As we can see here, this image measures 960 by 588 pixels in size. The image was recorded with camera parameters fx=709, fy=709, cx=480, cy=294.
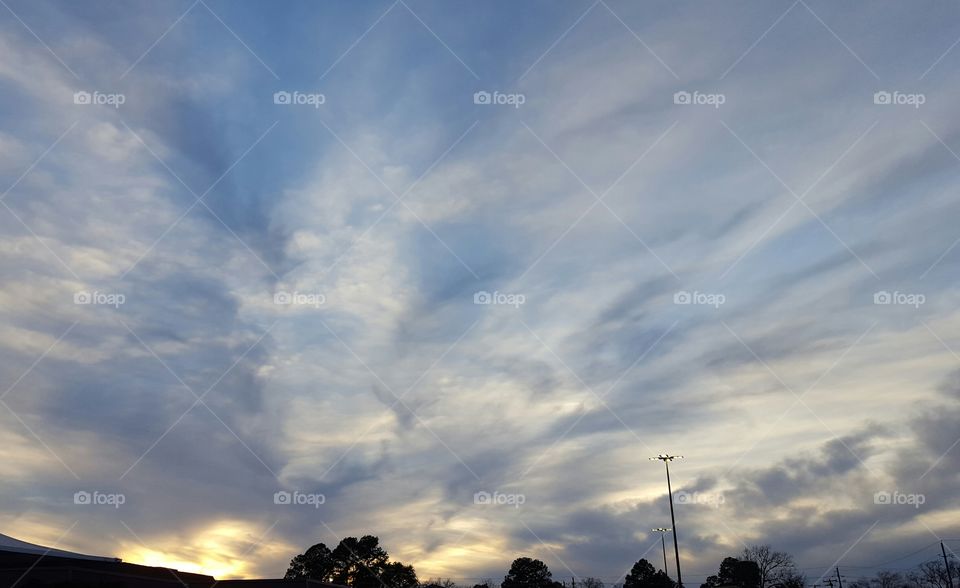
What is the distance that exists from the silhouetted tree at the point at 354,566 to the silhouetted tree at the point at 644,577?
4598 centimetres

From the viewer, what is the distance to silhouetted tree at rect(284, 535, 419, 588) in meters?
115

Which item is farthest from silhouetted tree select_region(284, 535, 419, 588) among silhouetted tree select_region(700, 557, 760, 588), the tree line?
silhouetted tree select_region(700, 557, 760, 588)

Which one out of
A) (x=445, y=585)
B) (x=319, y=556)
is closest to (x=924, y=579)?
(x=445, y=585)

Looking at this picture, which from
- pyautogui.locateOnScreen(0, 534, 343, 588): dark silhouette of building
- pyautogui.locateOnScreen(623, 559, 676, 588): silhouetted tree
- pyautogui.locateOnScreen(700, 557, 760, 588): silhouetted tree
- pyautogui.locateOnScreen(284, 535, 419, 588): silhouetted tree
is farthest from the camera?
pyautogui.locateOnScreen(700, 557, 760, 588): silhouetted tree

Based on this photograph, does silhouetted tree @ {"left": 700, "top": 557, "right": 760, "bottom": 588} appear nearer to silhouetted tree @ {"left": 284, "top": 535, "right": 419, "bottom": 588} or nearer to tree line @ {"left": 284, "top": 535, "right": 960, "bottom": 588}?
tree line @ {"left": 284, "top": 535, "right": 960, "bottom": 588}

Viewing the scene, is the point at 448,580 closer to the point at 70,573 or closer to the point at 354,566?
the point at 354,566

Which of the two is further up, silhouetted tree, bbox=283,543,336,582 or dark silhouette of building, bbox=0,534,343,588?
silhouetted tree, bbox=283,543,336,582

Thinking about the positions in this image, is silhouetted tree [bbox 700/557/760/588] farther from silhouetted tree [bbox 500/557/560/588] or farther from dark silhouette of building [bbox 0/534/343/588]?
dark silhouette of building [bbox 0/534/343/588]

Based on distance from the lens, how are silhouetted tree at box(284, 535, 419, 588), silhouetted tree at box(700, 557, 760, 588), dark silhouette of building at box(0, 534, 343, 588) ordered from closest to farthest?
dark silhouette of building at box(0, 534, 343, 588) → silhouetted tree at box(284, 535, 419, 588) → silhouetted tree at box(700, 557, 760, 588)

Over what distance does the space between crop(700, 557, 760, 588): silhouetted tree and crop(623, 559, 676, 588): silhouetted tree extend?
22.1 m

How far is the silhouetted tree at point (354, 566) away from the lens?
11531cm

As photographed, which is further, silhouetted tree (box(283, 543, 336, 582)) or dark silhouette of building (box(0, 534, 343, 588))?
silhouetted tree (box(283, 543, 336, 582))

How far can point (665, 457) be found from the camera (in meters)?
78.1

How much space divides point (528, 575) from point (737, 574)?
48299 mm
